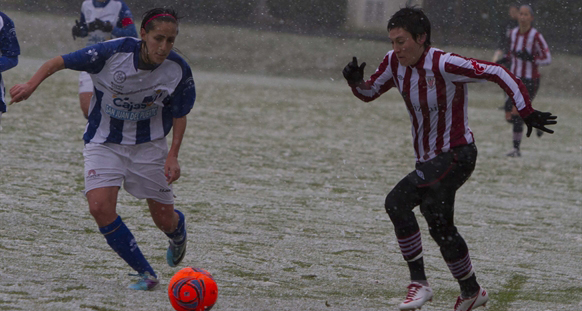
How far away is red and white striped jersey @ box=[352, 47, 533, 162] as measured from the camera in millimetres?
4250

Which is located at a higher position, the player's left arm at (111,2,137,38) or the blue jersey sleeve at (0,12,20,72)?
the blue jersey sleeve at (0,12,20,72)

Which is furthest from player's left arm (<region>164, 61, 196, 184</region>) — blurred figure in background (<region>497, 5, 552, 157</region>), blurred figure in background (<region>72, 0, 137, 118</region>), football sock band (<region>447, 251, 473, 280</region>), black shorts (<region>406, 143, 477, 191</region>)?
blurred figure in background (<region>497, 5, 552, 157</region>)

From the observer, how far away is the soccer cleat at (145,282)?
4.35 meters

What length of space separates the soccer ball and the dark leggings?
108 centimetres

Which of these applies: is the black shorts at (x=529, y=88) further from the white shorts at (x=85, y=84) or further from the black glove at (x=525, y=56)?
the white shorts at (x=85, y=84)

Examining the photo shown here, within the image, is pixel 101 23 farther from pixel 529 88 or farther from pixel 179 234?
pixel 529 88

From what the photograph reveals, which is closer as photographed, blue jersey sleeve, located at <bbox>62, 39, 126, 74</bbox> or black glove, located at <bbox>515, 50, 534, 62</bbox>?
blue jersey sleeve, located at <bbox>62, 39, 126, 74</bbox>

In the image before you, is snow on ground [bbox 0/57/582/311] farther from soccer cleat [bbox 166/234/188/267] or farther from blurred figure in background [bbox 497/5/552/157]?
blurred figure in background [bbox 497/5/552/157]

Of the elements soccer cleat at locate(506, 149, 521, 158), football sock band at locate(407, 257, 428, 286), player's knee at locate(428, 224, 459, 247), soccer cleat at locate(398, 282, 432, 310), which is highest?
player's knee at locate(428, 224, 459, 247)

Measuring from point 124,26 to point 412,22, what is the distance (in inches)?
211

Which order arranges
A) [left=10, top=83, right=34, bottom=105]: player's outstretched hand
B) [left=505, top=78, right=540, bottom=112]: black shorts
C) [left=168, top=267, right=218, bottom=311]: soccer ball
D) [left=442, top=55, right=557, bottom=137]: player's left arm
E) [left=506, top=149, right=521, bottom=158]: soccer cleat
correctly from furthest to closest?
[left=505, top=78, right=540, bottom=112]: black shorts
[left=506, top=149, right=521, bottom=158]: soccer cleat
[left=442, top=55, right=557, bottom=137]: player's left arm
[left=10, top=83, right=34, bottom=105]: player's outstretched hand
[left=168, top=267, right=218, bottom=311]: soccer ball

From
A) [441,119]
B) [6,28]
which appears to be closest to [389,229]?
[441,119]

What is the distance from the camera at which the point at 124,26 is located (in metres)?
8.93

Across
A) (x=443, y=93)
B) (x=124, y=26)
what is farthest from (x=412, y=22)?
(x=124, y=26)
